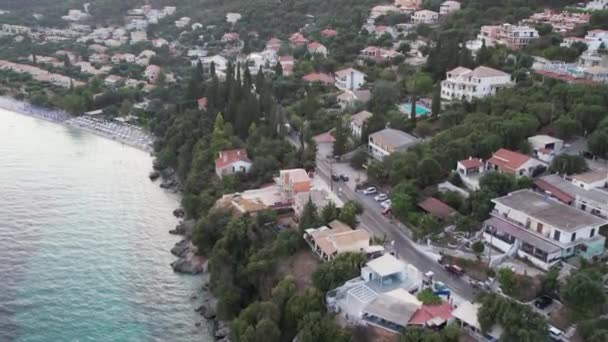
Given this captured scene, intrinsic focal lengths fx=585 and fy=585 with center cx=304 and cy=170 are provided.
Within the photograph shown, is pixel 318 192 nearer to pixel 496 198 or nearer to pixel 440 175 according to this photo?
pixel 440 175

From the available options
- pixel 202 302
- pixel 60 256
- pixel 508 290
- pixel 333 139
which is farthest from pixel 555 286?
pixel 60 256

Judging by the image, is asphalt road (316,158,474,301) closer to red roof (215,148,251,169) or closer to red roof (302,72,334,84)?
red roof (215,148,251,169)

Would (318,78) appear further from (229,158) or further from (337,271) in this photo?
(337,271)

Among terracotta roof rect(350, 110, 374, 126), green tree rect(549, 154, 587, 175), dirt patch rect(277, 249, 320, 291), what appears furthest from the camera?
terracotta roof rect(350, 110, 374, 126)

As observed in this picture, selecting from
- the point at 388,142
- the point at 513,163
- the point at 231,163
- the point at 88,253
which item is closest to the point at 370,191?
the point at 388,142

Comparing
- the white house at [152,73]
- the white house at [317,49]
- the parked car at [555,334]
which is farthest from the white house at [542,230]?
the white house at [152,73]

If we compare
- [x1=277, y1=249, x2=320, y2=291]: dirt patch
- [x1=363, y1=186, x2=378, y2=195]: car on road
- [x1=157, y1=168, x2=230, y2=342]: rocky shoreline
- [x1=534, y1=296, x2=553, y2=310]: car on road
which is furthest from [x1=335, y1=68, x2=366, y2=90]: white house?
[x1=534, y1=296, x2=553, y2=310]: car on road

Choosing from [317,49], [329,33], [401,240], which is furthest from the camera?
[329,33]
